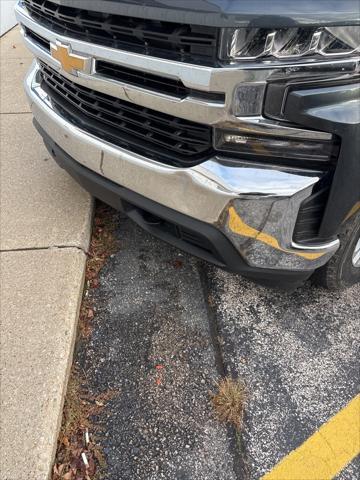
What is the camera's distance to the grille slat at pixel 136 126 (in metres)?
1.77

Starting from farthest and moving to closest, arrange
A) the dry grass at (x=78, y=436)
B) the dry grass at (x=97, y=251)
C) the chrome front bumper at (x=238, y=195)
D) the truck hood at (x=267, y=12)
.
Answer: the dry grass at (x=97, y=251) < the dry grass at (x=78, y=436) < the chrome front bumper at (x=238, y=195) < the truck hood at (x=267, y=12)

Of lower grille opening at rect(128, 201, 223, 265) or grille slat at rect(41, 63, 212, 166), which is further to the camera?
lower grille opening at rect(128, 201, 223, 265)

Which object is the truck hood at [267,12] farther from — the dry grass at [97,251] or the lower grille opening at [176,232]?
the dry grass at [97,251]

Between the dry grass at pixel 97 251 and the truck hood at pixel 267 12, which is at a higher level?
the truck hood at pixel 267 12

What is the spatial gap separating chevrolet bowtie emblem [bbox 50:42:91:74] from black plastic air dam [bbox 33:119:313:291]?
50 cm

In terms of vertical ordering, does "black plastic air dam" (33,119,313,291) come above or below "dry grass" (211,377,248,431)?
above

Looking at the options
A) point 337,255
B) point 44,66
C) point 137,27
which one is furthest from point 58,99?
point 337,255

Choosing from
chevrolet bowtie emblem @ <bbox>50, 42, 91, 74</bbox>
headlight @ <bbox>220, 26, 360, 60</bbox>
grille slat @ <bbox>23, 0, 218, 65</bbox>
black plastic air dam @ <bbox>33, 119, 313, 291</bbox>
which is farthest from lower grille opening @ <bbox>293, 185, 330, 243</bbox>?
chevrolet bowtie emblem @ <bbox>50, 42, 91, 74</bbox>

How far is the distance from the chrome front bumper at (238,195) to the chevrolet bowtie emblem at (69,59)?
31 cm

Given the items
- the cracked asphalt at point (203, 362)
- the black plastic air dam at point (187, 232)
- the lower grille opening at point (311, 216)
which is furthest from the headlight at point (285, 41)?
the cracked asphalt at point (203, 362)

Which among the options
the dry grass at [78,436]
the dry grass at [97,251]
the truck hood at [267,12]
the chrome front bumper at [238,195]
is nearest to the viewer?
the truck hood at [267,12]

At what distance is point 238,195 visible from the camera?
1684 mm

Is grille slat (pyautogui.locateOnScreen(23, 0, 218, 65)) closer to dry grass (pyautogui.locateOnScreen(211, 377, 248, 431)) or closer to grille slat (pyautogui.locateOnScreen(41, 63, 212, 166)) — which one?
grille slat (pyautogui.locateOnScreen(41, 63, 212, 166))

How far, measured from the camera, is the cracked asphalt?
1876 mm
